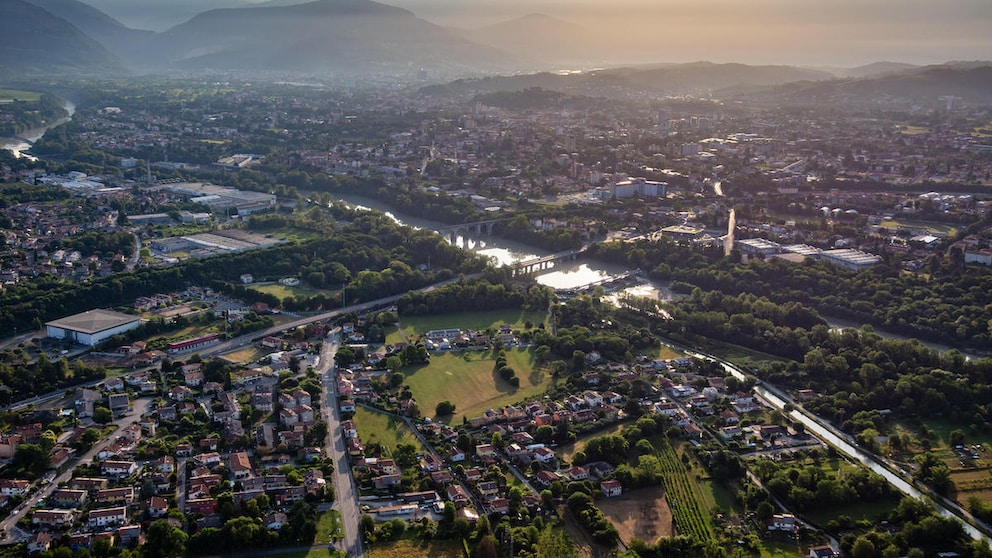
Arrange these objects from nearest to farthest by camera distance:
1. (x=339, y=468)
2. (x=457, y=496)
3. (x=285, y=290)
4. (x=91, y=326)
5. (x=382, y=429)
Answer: (x=457, y=496), (x=339, y=468), (x=382, y=429), (x=91, y=326), (x=285, y=290)

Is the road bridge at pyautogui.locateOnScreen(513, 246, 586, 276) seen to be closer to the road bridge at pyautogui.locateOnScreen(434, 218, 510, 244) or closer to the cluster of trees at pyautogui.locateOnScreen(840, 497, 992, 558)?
the road bridge at pyautogui.locateOnScreen(434, 218, 510, 244)

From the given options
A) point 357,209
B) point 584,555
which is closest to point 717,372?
point 584,555

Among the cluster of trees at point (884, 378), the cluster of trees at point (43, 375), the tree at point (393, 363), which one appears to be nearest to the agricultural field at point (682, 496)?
the cluster of trees at point (884, 378)

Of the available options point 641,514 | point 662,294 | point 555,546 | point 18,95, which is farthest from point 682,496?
point 18,95

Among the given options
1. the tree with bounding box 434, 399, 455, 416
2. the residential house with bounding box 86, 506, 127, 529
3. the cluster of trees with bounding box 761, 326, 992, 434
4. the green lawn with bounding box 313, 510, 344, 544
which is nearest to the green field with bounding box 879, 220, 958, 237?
the cluster of trees with bounding box 761, 326, 992, 434

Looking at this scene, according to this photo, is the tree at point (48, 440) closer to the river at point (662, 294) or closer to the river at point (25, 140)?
the river at point (662, 294)

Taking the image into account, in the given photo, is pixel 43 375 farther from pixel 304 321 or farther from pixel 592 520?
pixel 592 520
